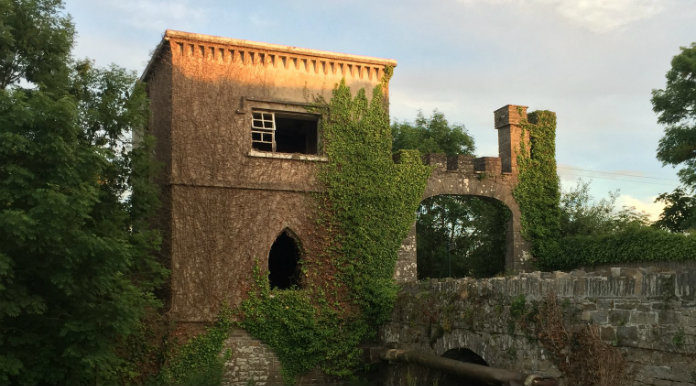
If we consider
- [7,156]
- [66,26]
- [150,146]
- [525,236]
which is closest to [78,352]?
[7,156]

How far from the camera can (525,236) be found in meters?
19.1

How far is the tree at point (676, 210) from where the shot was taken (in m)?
25.4

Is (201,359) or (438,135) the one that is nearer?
(201,359)

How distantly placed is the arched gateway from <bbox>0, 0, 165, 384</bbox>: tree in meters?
8.08

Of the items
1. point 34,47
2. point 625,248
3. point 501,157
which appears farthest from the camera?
point 501,157

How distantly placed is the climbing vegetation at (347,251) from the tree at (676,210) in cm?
1184

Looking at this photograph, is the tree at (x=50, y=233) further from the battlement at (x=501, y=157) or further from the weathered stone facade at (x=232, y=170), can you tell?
the battlement at (x=501, y=157)

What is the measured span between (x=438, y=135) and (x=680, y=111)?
9.87 m

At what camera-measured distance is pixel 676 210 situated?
1014 inches

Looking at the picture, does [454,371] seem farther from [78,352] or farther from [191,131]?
[191,131]

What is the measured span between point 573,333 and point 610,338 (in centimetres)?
62

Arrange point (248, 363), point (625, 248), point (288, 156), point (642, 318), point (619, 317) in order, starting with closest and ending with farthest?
point (642, 318) < point (619, 317) < point (248, 363) < point (625, 248) < point (288, 156)

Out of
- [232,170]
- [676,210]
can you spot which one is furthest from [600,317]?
[676,210]

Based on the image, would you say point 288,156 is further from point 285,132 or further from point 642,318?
point 642,318
